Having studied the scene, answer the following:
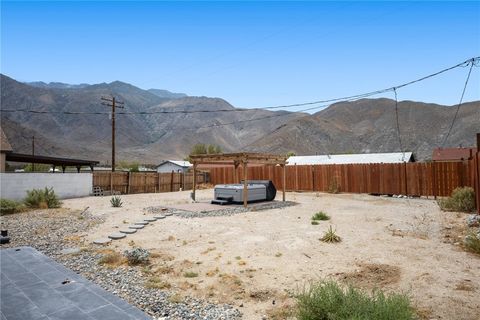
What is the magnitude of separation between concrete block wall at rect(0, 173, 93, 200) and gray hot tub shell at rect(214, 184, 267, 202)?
9.12 m

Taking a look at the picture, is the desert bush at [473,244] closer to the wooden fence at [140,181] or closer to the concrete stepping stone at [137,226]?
the concrete stepping stone at [137,226]

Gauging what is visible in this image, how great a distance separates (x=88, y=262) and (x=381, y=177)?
1685cm

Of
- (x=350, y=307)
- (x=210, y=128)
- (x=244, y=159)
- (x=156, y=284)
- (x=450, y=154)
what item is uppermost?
(x=210, y=128)

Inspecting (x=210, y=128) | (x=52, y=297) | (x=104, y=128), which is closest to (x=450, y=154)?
(x=52, y=297)

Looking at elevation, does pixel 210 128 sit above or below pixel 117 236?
above

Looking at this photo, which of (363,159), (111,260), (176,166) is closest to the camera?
(111,260)

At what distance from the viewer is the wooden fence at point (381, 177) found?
52.5ft

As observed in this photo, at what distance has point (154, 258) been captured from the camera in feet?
20.8

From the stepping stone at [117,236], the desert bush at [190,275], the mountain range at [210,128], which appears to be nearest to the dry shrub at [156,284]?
the desert bush at [190,275]

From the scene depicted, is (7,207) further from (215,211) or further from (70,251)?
(215,211)

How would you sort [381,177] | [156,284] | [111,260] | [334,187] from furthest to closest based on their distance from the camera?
[334,187]
[381,177]
[111,260]
[156,284]

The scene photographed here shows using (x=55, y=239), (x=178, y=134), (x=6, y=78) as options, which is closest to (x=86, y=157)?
(x=178, y=134)

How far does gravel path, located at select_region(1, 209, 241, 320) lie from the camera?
402 cm

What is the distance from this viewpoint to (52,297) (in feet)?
14.1
